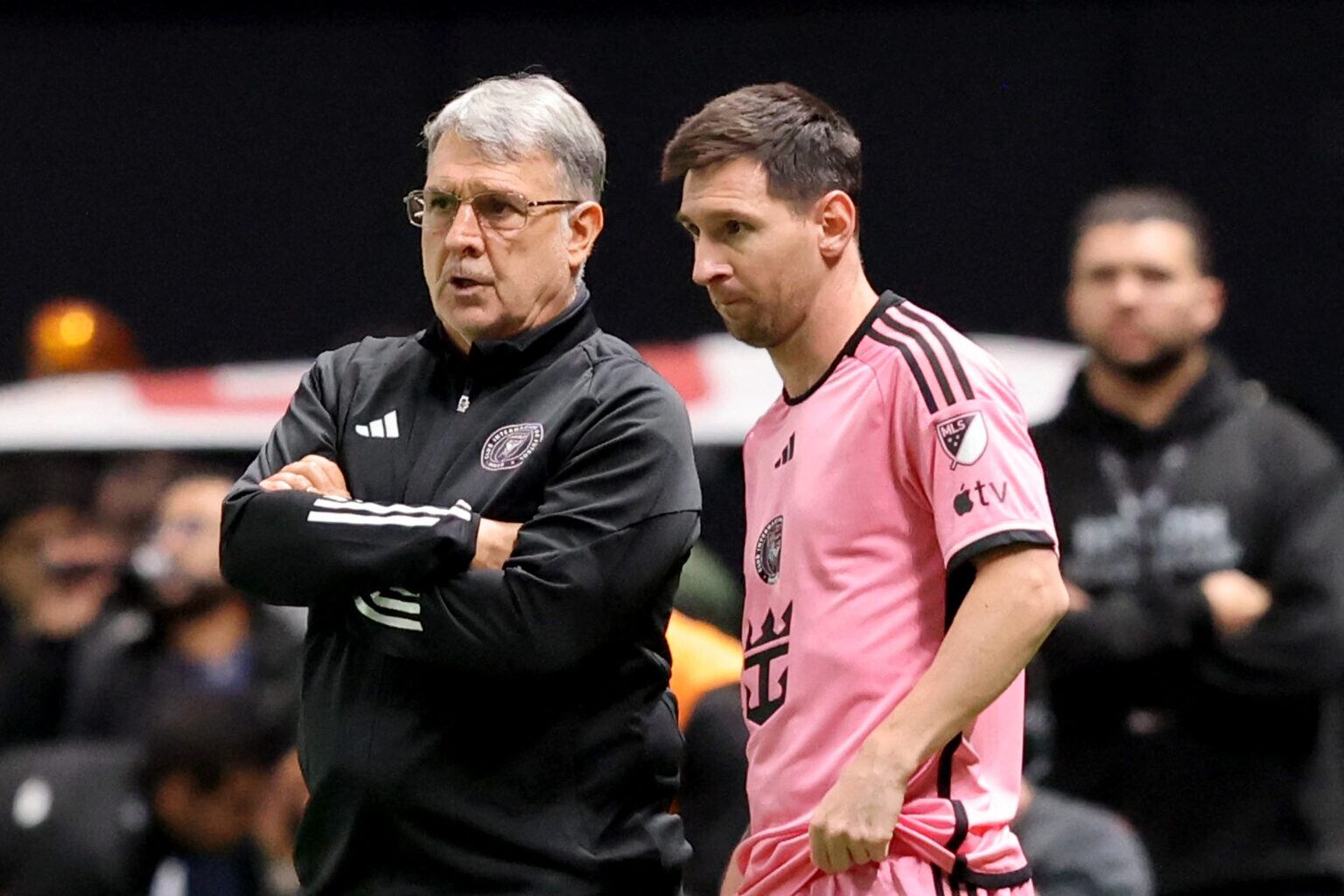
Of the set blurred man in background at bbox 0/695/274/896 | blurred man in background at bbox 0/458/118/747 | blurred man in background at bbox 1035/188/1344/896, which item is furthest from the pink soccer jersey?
blurred man in background at bbox 0/458/118/747

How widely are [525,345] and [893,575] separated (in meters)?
0.57

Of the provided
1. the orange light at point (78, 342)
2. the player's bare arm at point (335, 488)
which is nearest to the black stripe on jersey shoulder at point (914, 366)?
the player's bare arm at point (335, 488)

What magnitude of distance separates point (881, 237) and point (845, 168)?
4.10 m

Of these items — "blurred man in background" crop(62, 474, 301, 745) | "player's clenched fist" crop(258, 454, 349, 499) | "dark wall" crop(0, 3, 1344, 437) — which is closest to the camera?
"player's clenched fist" crop(258, 454, 349, 499)

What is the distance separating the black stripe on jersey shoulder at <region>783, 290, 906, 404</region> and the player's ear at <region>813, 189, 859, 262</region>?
8 centimetres

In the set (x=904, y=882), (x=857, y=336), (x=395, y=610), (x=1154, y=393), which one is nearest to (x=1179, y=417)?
(x=1154, y=393)

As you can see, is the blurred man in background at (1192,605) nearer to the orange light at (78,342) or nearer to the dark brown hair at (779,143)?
the dark brown hair at (779,143)

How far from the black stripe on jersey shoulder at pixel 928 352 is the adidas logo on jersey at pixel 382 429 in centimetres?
63

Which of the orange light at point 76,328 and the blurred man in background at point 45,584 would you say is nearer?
the blurred man in background at point 45,584

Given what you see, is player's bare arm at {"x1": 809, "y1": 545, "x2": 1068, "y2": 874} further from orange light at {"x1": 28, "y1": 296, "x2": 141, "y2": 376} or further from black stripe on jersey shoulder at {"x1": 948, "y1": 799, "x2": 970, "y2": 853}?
orange light at {"x1": 28, "y1": 296, "x2": 141, "y2": 376}

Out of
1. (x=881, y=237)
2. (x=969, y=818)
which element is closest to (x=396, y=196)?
(x=881, y=237)

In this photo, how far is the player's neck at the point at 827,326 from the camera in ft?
9.27

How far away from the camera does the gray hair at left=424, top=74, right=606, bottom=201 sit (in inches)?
115

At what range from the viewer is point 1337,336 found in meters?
6.76
